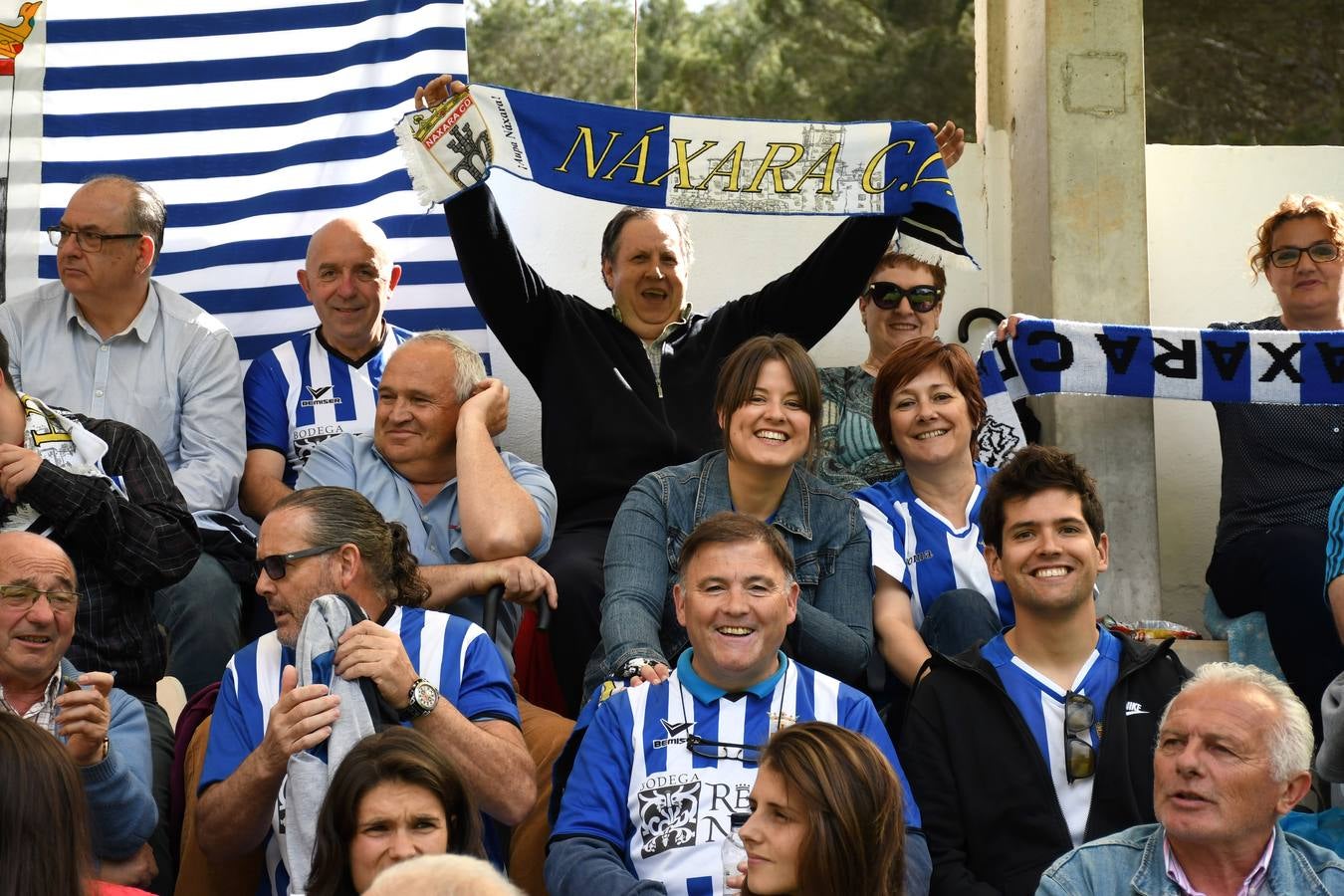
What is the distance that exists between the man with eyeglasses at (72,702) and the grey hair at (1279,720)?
202 centimetres

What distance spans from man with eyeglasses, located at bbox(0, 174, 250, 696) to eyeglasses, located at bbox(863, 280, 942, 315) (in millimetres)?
1915

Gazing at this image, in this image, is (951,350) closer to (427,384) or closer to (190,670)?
(427,384)

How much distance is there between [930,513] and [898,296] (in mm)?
1093

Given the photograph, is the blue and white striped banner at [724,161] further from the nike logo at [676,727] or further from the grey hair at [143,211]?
the nike logo at [676,727]

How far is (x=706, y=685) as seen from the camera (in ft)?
12.1

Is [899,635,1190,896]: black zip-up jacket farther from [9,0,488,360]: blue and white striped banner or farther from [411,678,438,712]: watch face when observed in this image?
[9,0,488,360]: blue and white striped banner

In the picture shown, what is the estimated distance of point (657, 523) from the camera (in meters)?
4.31

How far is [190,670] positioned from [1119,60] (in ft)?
12.0

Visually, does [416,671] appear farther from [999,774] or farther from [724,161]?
[724,161]

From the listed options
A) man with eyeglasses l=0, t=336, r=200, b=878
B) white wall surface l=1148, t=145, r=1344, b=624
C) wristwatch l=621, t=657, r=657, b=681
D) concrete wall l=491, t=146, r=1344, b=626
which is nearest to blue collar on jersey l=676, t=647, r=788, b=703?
wristwatch l=621, t=657, r=657, b=681

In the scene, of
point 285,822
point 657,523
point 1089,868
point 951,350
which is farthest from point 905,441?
point 285,822

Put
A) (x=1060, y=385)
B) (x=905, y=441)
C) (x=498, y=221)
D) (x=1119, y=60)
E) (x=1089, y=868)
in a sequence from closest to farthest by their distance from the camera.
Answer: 1. (x=1089, y=868)
2. (x=905, y=441)
3. (x=498, y=221)
4. (x=1060, y=385)
5. (x=1119, y=60)

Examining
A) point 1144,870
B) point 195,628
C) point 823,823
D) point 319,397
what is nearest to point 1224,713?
point 1144,870

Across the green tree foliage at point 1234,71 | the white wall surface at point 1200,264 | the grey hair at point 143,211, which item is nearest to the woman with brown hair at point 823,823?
the grey hair at point 143,211
